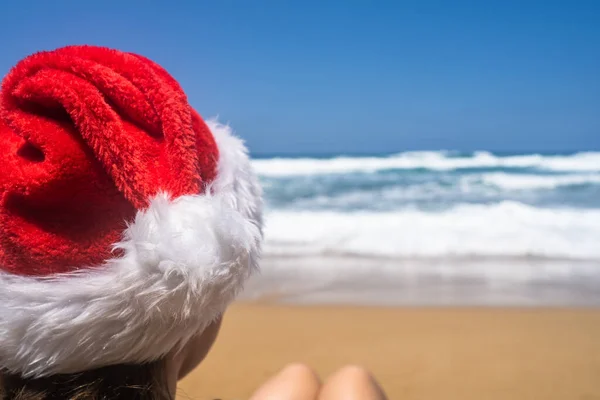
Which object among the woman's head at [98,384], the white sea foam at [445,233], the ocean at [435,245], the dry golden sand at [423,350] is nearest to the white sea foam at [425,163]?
the ocean at [435,245]

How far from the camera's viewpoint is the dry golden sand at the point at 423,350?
252 cm

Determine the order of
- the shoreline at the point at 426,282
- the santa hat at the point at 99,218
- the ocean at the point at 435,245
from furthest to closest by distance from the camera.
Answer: the ocean at the point at 435,245 < the shoreline at the point at 426,282 < the santa hat at the point at 99,218

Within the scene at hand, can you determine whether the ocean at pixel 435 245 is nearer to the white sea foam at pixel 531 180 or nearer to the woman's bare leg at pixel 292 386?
the white sea foam at pixel 531 180

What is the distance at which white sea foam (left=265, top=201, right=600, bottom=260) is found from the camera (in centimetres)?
470

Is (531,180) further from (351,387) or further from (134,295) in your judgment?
(134,295)

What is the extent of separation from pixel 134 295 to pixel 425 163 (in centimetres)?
1544

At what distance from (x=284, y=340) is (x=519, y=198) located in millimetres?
7021

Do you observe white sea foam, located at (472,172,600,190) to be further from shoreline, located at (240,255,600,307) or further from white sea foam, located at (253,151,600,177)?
shoreline, located at (240,255,600,307)

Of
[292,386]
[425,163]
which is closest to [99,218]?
[292,386]

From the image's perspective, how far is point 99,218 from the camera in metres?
0.88

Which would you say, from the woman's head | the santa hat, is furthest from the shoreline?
the santa hat

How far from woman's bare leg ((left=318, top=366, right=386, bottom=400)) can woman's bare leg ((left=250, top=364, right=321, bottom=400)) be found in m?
0.03

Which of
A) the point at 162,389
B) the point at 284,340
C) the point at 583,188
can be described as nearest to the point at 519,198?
the point at 583,188

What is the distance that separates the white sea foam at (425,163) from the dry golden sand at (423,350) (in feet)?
36.1
